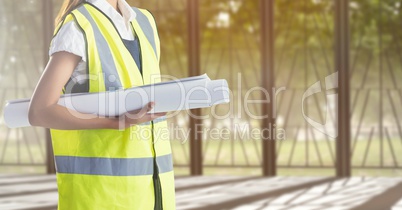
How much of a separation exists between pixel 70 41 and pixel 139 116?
144 mm

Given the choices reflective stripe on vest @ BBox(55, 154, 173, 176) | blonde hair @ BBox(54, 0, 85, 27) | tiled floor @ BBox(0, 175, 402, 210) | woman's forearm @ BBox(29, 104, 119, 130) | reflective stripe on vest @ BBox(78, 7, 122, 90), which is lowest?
tiled floor @ BBox(0, 175, 402, 210)

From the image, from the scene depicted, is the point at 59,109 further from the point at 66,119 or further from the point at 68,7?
the point at 68,7

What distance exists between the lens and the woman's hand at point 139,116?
104 cm

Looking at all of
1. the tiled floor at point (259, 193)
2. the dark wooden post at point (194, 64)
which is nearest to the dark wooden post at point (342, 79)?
the tiled floor at point (259, 193)

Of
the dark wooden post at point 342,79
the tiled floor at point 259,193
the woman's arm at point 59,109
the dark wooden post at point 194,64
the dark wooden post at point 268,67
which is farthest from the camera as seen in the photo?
the dark wooden post at point 194,64

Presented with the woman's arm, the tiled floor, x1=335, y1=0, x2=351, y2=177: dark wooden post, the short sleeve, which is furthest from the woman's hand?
x1=335, y1=0, x2=351, y2=177: dark wooden post

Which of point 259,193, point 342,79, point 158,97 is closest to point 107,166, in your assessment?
point 158,97

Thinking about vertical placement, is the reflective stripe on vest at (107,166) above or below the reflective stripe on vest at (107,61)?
below

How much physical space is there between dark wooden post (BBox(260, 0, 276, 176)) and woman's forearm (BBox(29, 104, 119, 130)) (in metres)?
4.81

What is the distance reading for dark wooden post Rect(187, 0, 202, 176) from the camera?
5.93 metres

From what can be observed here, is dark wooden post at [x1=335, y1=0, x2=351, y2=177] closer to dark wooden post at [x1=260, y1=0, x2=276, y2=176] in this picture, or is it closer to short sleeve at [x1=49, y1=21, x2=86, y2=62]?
dark wooden post at [x1=260, y1=0, x2=276, y2=176]

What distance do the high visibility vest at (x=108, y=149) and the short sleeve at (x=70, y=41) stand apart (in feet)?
0.04

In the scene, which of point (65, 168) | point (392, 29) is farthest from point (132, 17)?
point (392, 29)

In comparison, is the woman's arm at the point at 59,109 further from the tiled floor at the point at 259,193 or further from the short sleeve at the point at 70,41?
the tiled floor at the point at 259,193
